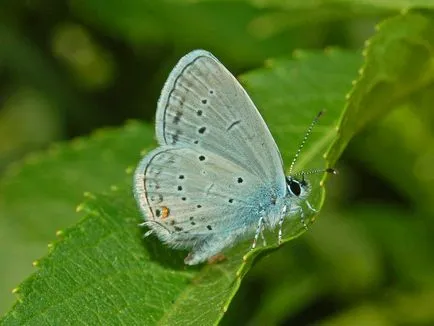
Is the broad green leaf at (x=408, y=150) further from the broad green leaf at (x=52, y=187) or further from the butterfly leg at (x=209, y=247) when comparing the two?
the butterfly leg at (x=209, y=247)

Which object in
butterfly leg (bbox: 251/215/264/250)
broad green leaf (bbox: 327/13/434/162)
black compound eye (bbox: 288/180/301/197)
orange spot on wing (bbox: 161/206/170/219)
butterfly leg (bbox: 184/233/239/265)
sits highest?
broad green leaf (bbox: 327/13/434/162)

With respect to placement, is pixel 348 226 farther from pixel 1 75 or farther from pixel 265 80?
pixel 1 75

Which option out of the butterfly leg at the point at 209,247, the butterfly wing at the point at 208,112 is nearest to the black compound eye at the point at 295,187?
the butterfly wing at the point at 208,112

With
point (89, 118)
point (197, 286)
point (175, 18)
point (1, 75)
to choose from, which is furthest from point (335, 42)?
point (197, 286)

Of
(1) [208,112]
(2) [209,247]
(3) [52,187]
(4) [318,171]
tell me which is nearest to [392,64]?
(4) [318,171]

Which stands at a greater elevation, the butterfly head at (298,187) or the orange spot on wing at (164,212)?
the orange spot on wing at (164,212)

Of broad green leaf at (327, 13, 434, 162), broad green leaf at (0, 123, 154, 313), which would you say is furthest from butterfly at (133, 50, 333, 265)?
broad green leaf at (0, 123, 154, 313)

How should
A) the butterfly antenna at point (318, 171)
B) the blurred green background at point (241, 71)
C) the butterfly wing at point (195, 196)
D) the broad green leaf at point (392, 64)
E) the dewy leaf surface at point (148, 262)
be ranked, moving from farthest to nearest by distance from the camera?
1. the blurred green background at point (241, 71)
2. the butterfly wing at point (195, 196)
3. the broad green leaf at point (392, 64)
4. the butterfly antenna at point (318, 171)
5. the dewy leaf surface at point (148, 262)

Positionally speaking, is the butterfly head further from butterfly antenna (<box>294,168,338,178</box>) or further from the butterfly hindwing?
the butterfly hindwing
